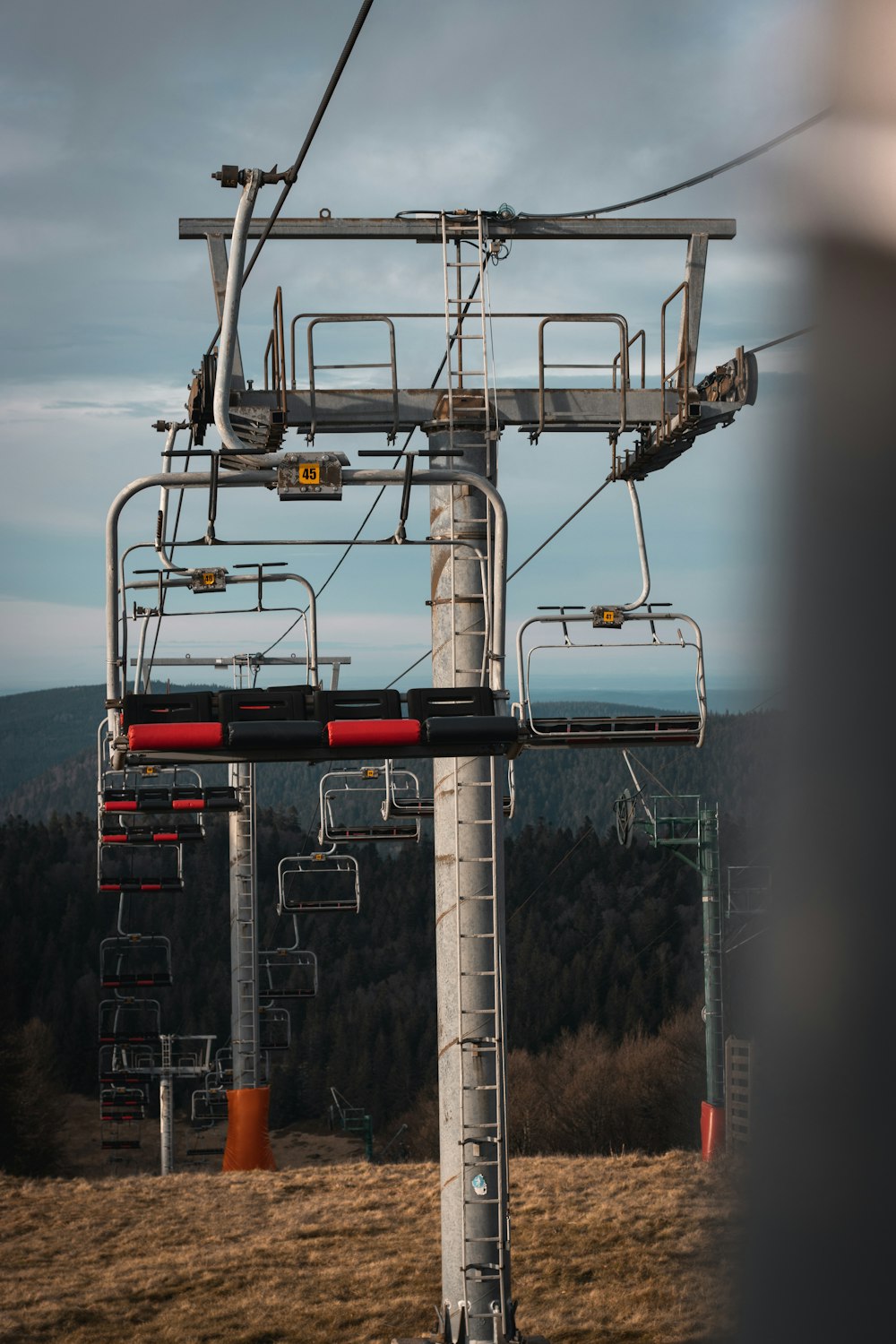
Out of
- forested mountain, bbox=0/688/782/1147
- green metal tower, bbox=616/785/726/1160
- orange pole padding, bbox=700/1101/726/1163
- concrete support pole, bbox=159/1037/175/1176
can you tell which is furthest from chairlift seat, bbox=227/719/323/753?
forested mountain, bbox=0/688/782/1147

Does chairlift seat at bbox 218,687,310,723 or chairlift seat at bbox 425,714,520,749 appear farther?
chairlift seat at bbox 218,687,310,723

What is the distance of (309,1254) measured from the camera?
15.3 m

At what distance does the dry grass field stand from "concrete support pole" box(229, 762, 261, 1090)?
5.92 feet

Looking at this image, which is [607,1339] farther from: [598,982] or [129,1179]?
[598,982]

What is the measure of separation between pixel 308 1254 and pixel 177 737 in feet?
35.2

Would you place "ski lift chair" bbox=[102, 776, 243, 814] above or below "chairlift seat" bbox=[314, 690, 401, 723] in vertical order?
below

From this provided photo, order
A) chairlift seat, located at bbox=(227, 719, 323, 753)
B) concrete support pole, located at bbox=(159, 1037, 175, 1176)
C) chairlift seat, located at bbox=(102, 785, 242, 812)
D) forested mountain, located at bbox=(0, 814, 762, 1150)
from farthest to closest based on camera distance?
forested mountain, located at bbox=(0, 814, 762, 1150), concrete support pole, located at bbox=(159, 1037, 175, 1176), chairlift seat, located at bbox=(102, 785, 242, 812), chairlift seat, located at bbox=(227, 719, 323, 753)

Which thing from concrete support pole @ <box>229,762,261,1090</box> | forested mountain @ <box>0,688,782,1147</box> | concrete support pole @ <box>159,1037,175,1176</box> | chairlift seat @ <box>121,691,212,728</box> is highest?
chairlift seat @ <box>121,691,212,728</box>

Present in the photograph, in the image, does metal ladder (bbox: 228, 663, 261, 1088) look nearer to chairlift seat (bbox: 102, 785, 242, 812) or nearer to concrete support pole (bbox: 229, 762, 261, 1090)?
concrete support pole (bbox: 229, 762, 261, 1090)

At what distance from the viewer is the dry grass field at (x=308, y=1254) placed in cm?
1247

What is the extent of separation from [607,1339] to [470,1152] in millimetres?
3205

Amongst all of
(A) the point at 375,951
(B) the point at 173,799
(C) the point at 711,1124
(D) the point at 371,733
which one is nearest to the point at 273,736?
(D) the point at 371,733

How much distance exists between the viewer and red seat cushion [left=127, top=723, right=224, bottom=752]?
20.6 feet

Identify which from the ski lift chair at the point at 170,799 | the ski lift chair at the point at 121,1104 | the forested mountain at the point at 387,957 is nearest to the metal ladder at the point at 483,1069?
the ski lift chair at the point at 170,799
